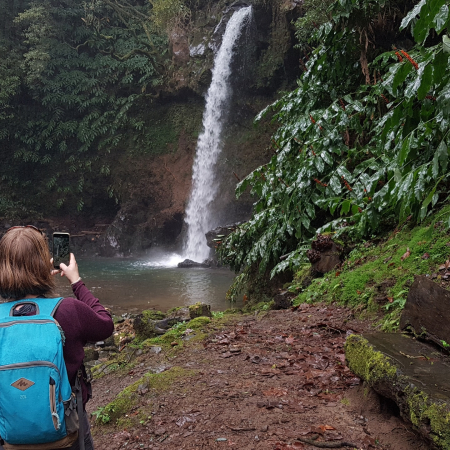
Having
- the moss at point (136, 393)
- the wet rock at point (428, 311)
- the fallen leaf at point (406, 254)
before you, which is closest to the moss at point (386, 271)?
the fallen leaf at point (406, 254)

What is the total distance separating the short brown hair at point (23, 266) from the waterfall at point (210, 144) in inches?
593

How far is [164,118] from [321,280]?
1694 cm

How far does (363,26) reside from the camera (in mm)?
5758

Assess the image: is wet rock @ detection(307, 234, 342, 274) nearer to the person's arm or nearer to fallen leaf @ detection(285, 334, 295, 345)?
fallen leaf @ detection(285, 334, 295, 345)

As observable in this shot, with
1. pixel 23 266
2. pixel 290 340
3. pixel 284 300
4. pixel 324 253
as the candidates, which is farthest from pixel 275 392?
pixel 324 253

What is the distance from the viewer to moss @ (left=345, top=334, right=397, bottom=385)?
6.63 ft

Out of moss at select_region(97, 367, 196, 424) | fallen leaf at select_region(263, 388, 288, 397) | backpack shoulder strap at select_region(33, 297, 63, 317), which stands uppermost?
backpack shoulder strap at select_region(33, 297, 63, 317)

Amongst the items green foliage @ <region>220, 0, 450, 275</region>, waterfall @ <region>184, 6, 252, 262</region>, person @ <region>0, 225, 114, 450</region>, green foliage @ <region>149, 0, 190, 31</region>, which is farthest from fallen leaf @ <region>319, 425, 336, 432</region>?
green foliage @ <region>149, 0, 190, 31</region>

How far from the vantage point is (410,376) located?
189cm

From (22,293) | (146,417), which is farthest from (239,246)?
(22,293)

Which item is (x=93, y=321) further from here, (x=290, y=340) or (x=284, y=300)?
(x=284, y=300)

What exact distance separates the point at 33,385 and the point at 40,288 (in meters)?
0.37

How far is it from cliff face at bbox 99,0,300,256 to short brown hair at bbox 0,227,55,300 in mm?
15191

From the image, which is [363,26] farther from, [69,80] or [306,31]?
[69,80]
